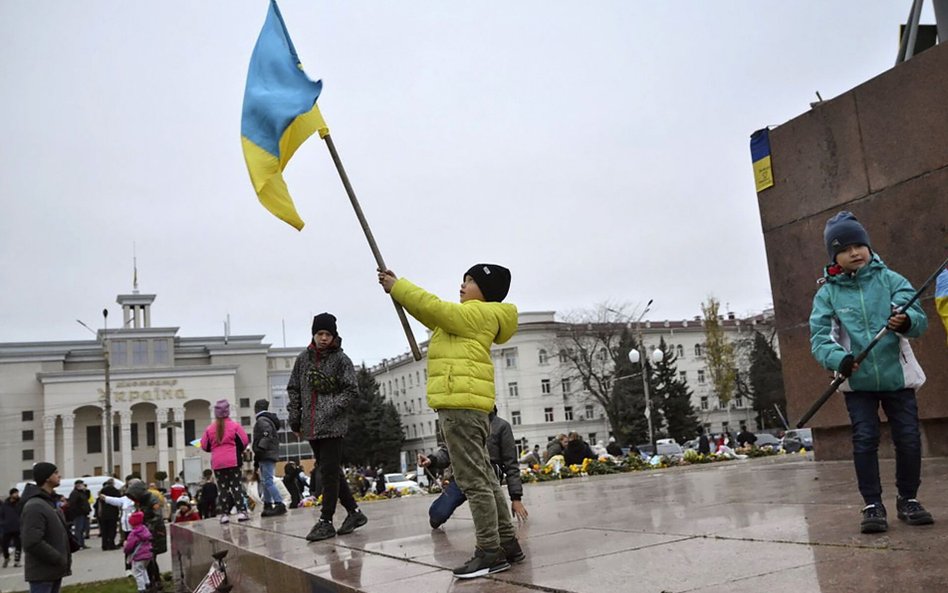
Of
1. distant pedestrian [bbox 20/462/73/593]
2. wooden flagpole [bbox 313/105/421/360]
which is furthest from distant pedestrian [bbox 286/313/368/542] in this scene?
distant pedestrian [bbox 20/462/73/593]

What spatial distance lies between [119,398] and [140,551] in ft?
241

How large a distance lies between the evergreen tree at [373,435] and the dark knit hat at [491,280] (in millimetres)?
71972

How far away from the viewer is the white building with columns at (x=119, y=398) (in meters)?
79.3

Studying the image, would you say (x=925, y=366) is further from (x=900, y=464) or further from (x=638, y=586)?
(x=638, y=586)

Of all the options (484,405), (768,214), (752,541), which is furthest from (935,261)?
(484,405)

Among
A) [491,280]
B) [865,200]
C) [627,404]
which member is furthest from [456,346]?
[627,404]

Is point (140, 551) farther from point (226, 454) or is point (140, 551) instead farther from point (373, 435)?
point (373, 435)

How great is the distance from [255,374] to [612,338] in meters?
37.3

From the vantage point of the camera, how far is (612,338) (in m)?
73.2

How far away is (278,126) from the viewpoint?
19.8ft

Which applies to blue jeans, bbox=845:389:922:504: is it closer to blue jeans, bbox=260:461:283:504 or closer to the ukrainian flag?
the ukrainian flag

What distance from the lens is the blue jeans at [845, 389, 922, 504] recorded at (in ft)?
13.7

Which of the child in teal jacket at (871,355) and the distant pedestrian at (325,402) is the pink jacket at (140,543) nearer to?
the distant pedestrian at (325,402)

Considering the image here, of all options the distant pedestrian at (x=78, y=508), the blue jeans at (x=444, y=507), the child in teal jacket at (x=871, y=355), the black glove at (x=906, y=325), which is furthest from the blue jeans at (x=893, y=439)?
the distant pedestrian at (x=78, y=508)
